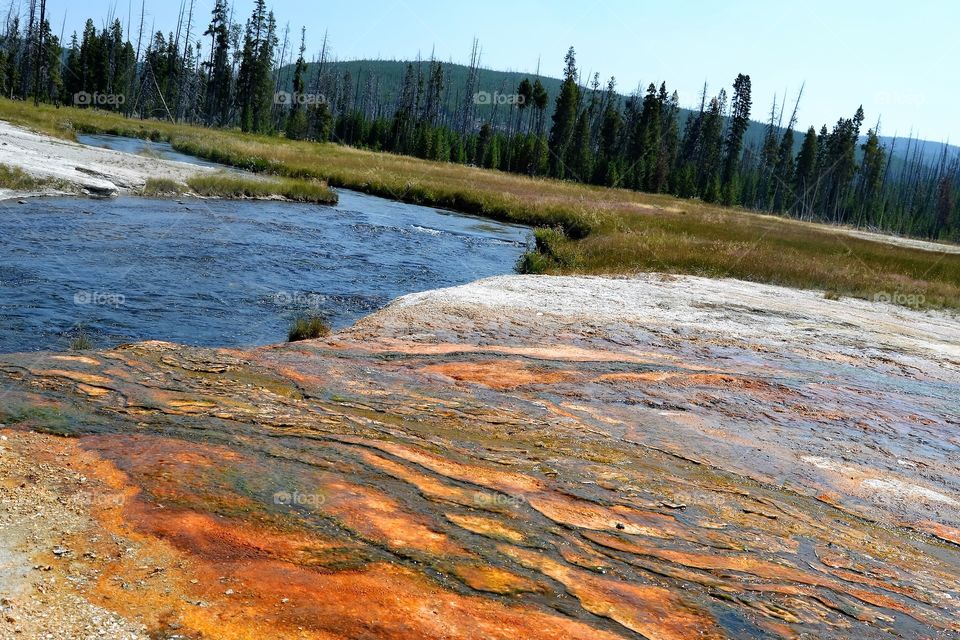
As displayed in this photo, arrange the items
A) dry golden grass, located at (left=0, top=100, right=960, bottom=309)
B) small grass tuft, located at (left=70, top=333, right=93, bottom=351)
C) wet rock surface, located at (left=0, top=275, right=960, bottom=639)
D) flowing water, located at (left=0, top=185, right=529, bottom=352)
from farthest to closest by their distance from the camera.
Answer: dry golden grass, located at (left=0, top=100, right=960, bottom=309) < flowing water, located at (left=0, top=185, right=529, bottom=352) < small grass tuft, located at (left=70, top=333, right=93, bottom=351) < wet rock surface, located at (left=0, top=275, right=960, bottom=639)

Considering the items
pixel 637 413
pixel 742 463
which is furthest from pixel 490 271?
pixel 742 463

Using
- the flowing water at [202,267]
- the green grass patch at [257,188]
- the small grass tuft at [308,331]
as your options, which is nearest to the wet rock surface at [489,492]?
the small grass tuft at [308,331]

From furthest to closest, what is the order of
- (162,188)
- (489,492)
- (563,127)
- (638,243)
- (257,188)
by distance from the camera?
(563,127), (257,188), (162,188), (638,243), (489,492)

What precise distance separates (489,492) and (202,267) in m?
12.8

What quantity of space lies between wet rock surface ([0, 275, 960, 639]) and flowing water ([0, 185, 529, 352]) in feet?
10.6

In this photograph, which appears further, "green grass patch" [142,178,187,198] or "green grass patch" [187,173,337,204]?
"green grass patch" [187,173,337,204]

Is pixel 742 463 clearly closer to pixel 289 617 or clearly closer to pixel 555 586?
pixel 555 586

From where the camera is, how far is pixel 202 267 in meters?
16.4

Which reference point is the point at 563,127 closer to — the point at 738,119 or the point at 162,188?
the point at 738,119

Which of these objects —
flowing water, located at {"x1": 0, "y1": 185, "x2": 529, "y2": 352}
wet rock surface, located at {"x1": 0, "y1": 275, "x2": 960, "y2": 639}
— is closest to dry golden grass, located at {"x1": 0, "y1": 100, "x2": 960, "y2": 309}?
flowing water, located at {"x1": 0, "y1": 185, "x2": 529, "y2": 352}

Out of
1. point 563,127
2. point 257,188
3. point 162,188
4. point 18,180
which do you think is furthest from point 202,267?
point 563,127

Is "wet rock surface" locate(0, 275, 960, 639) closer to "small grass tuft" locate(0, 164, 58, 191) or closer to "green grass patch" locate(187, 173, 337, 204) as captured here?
"small grass tuft" locate(0, 164, 58, 191)

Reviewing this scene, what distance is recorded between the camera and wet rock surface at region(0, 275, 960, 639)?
393cm

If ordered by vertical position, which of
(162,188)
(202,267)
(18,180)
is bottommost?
(202,267)
